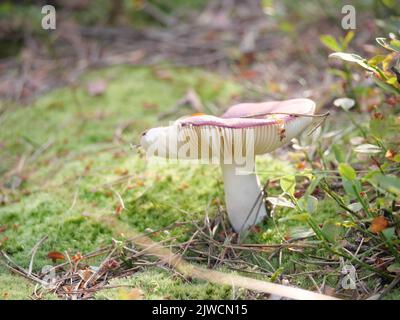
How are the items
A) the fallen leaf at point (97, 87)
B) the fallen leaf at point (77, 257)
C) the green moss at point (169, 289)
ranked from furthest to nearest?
the fallen leaf at point (97, 87)
the fallen leaf at point (77, 257)
the green moss at point (169, 289)

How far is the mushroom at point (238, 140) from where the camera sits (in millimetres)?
1654

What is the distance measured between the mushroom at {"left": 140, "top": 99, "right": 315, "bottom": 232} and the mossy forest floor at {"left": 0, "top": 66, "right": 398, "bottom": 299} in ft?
0.39

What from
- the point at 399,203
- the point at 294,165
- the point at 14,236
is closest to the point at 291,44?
the point at 294,165

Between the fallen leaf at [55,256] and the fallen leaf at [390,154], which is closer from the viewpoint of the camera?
the fallen leaf at [390,154]

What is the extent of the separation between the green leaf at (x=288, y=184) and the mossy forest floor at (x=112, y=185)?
0.11 meters

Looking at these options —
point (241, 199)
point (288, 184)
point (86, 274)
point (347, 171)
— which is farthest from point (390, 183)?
point (86, 274)

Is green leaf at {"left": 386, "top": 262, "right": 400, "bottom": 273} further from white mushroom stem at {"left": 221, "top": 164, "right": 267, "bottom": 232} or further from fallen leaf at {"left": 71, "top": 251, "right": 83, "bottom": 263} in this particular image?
fallen leaf at {"left": 71, "top": 251, "right": 83, "bottom": 263}

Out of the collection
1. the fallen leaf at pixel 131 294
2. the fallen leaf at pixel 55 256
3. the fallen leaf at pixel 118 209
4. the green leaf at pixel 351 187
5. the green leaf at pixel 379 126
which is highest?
the green leaf at pixel 379 126

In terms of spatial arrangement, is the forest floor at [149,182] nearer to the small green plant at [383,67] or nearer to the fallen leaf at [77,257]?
the fallen leaf at [77,257]

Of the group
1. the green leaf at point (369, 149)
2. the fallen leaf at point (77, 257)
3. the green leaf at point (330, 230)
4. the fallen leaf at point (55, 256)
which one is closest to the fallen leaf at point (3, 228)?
the fallen leaf at point (55, 256)

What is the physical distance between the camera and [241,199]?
1.96 metres

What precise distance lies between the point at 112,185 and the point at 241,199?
72cm

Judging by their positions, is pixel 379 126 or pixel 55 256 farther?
pixel 55 256

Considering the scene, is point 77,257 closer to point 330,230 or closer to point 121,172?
point 121,172
